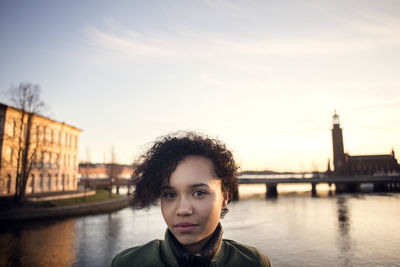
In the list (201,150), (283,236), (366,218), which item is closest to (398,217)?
(366,218)

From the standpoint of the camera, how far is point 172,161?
195 cm

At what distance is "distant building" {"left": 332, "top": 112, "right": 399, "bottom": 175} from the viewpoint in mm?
104812

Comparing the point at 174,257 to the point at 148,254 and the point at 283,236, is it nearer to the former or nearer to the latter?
the point at 148,254

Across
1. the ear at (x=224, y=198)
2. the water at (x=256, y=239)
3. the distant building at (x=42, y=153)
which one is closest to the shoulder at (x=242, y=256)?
the ear at (x=224, y=198)

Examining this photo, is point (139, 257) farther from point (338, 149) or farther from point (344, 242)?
point (338, 149)

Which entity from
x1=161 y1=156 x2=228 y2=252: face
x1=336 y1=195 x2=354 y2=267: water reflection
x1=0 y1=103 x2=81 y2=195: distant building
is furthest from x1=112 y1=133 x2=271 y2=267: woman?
x1=0 y1=103 x2=81 y2=195: distant building

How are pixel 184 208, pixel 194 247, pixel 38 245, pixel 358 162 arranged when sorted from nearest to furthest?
1. pixel 184 208
2. pixel 194 247
3. pixel 38 245
4. pixel 358 162

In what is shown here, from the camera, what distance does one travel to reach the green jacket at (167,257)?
5.87 ft

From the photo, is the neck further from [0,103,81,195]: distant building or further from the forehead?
[0,103,81,195]: distant building

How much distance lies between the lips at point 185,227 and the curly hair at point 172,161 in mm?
333

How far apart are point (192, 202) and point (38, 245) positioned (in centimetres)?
2179

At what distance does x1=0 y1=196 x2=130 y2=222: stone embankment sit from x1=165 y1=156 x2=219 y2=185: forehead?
30.8 meters

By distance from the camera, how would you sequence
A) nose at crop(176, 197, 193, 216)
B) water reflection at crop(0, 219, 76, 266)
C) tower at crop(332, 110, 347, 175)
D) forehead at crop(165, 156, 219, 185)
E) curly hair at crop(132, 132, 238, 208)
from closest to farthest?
nose at crop(176, 197, 193, 216), forehead at crop(165, 156, 219, 185), curly hair at crop(132, 132, 238, 208), water reflection at crop(0, 219, 76, 266), tower at crop(332, 110, 347, 175)

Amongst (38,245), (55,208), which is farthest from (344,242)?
(55,208)
